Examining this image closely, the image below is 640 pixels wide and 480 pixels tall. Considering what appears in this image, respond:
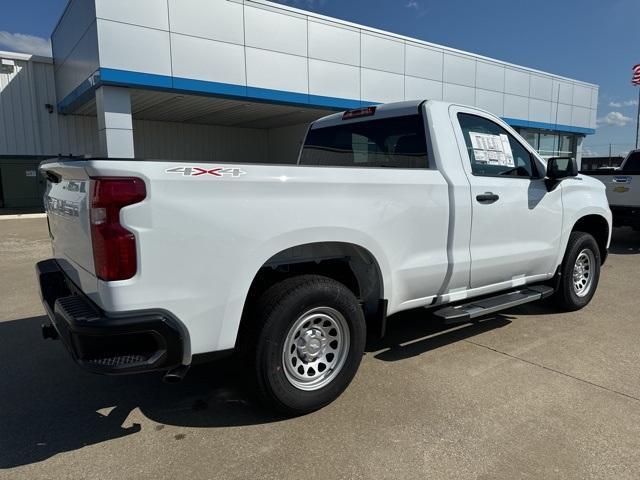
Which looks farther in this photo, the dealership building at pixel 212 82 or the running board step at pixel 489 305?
the dealership building at pixel 212 82

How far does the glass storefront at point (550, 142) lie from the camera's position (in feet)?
89.5

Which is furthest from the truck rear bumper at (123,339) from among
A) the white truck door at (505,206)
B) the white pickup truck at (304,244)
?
the white truck door at (505,206)

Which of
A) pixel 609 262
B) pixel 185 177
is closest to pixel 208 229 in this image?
pixel 185 177

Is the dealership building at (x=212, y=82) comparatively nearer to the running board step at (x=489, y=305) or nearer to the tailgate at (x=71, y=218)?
the tailgate at (x=71, y=218)

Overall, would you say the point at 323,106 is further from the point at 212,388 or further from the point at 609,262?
the point at 212,388

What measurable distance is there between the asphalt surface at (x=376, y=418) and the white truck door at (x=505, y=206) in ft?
2.38

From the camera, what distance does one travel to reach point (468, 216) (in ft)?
12.6

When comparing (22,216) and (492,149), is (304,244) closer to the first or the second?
(492,149)

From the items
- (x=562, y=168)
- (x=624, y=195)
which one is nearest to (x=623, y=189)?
(x=624, y=195)

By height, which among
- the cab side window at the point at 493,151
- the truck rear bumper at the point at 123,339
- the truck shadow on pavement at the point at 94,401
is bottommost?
the truck shadow on pavement at the point at 94,401

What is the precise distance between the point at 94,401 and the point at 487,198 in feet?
10.9

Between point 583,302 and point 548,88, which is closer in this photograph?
point 583,302

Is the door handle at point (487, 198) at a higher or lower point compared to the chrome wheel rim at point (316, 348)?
higher

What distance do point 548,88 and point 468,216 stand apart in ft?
86.6
